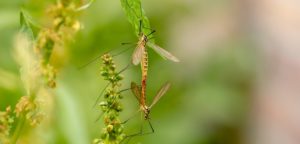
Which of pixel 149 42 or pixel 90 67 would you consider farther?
pixel 90 67

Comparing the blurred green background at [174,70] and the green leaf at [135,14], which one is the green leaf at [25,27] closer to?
the green leaf at [135,14]

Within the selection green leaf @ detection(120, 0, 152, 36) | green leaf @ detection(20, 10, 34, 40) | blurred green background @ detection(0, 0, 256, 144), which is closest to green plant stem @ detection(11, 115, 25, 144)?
green leaf @ detection(20, 10, 34, 40)

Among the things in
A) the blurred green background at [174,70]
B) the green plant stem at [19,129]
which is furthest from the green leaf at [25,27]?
the blurred green background at [174,70]

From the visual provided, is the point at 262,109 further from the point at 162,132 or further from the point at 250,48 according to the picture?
the point at 162,132

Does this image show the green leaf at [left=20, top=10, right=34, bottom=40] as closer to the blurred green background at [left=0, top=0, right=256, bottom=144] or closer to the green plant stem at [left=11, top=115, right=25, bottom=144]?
the green plant stem at [left=11, top=115, right=25, bottom=144]

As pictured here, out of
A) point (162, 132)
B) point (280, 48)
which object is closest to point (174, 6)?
point (280, 48)

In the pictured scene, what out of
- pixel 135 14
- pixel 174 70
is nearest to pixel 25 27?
pixel 135 14
